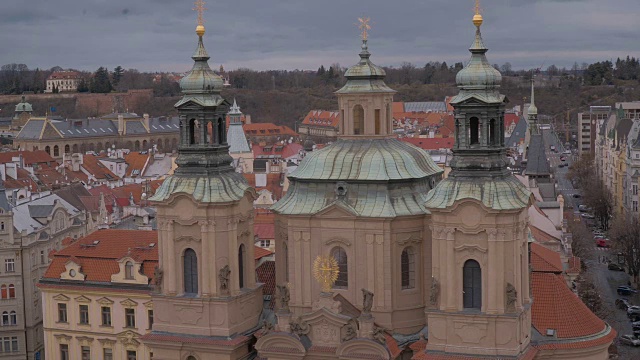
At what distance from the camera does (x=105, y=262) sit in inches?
2309

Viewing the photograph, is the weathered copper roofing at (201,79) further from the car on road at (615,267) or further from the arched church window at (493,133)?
the car on road at (615,267)

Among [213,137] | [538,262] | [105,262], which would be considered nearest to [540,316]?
[538,262]

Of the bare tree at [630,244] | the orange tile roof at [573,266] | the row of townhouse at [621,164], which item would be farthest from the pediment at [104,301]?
the row of townhouse at [621,164]

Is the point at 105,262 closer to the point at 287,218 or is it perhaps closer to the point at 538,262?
the point at 287,218

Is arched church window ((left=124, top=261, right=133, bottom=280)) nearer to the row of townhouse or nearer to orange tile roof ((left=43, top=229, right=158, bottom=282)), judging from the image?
orange tile roof ((left=43, top=229, right=158, bottom=282))

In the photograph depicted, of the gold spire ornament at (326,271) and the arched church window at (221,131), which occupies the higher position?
the arched church window at (221,131)

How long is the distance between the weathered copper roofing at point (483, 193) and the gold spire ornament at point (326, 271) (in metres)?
5.96

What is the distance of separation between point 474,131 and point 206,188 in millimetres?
12848

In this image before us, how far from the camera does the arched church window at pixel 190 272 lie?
45875 millimetres

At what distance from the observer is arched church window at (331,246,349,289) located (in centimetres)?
4547

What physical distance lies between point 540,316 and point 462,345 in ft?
17.7

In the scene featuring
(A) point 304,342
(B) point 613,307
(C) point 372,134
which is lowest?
(B) point 613,307

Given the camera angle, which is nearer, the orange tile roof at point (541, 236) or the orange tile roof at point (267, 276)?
the orange tile roof at point (267, 276)

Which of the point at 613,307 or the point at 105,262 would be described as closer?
the point at 105,262
